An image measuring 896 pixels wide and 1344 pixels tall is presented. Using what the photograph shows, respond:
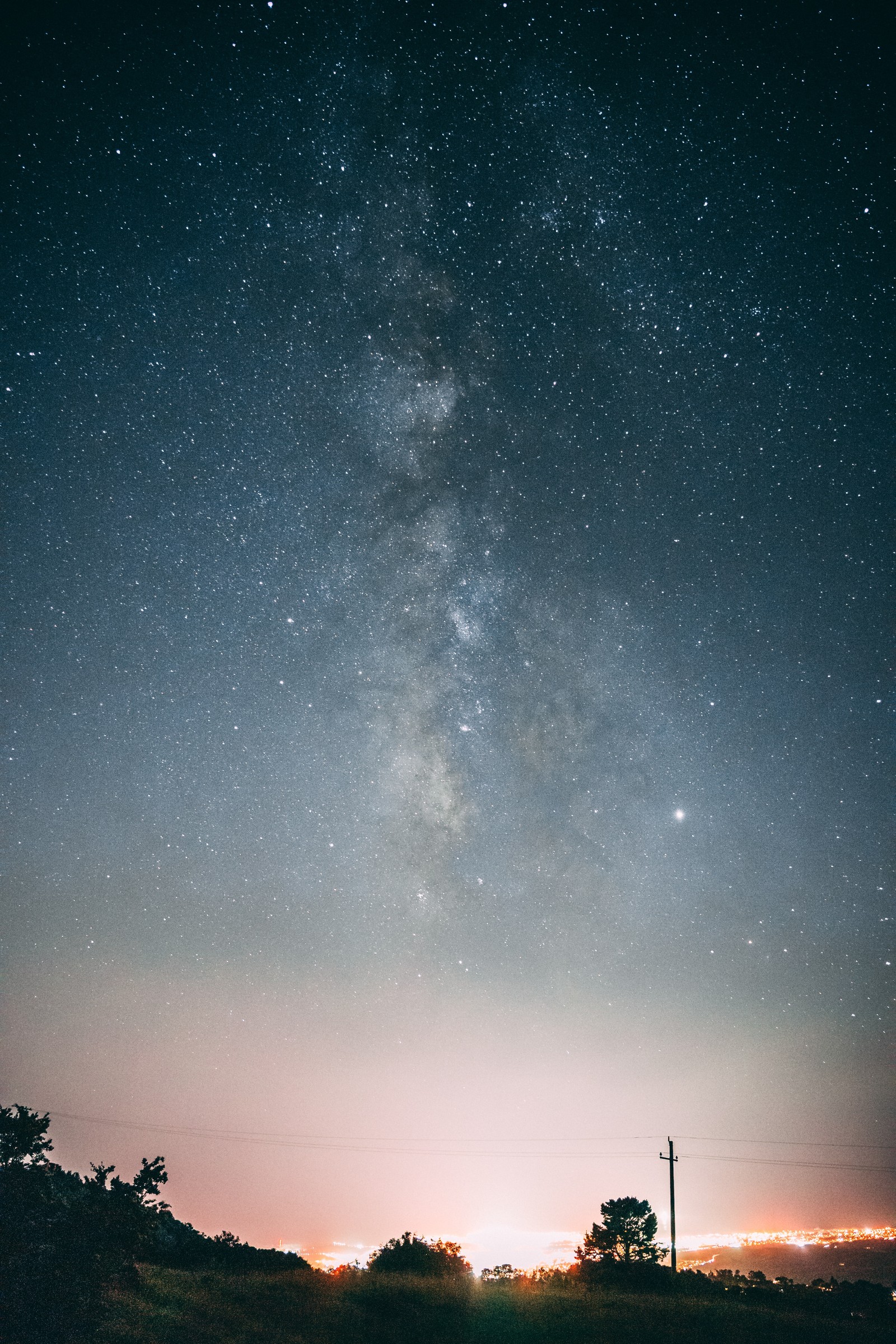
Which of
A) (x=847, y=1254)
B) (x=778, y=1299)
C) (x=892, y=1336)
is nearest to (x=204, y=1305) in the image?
(x=892, y=1336)

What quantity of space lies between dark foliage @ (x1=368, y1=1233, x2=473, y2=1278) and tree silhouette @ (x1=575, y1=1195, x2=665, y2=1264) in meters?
9.74

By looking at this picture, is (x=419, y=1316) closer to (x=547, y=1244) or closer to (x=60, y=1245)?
(x=60, y=1245)

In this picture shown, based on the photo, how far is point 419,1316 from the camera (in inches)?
640

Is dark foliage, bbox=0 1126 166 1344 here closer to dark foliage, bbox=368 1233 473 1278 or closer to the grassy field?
the grassy field

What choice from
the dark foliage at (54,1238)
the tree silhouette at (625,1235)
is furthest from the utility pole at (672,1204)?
the dark foliage at (54,1238)

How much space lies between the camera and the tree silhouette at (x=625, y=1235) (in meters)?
30.2

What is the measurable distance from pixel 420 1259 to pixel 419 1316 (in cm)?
866

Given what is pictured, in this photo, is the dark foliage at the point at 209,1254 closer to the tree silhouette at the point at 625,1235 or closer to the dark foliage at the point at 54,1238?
the dark foliage at the point at 54,1238

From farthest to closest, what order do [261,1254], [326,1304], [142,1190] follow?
[261,1254]
[326,1304]
[142,1190]

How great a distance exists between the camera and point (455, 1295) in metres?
18.6

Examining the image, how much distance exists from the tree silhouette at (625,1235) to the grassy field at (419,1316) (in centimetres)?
1238

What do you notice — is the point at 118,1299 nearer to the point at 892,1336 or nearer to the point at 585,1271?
the point at 585,1271

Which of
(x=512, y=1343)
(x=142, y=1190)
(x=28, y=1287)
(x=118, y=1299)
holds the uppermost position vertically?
(x=142, y=1190)

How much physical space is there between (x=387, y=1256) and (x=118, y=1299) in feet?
48.3
